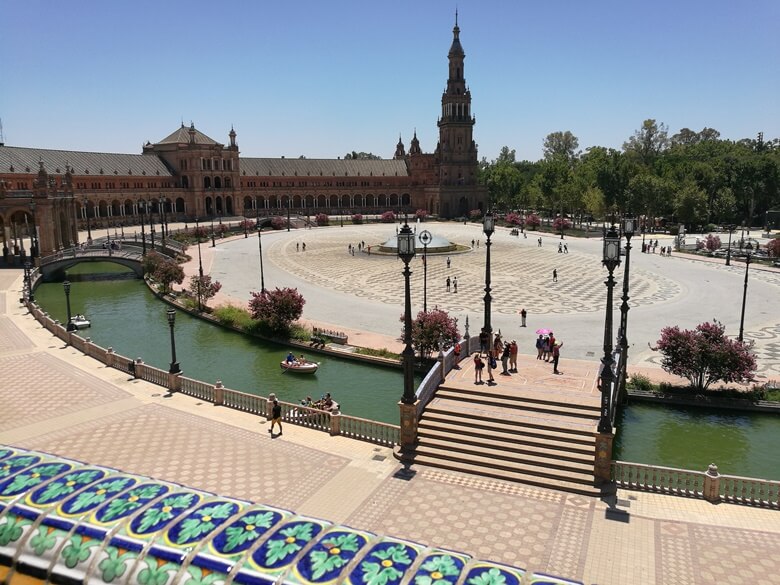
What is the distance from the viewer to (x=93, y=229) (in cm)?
9212

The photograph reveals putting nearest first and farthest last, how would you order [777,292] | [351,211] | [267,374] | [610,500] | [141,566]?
[141,566] < [610,500] < [267,374] < [777,292] < [351,211]

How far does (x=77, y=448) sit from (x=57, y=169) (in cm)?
8703

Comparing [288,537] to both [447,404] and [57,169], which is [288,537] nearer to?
[447,404]

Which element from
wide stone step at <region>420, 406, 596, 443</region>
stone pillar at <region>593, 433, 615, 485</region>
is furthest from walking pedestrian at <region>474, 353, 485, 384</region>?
stone pillar at <region>593, 433, 615, 485</region>

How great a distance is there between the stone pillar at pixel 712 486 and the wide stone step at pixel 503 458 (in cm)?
277

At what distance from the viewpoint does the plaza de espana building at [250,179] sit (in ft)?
313

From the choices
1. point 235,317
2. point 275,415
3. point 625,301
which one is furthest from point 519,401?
point 235,317

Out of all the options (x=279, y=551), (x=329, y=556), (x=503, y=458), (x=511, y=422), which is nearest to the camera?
(x=329, y=556)

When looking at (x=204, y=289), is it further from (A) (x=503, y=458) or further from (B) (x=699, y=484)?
(B) (x=699, y=484)

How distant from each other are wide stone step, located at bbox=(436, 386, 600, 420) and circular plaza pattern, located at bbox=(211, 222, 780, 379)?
1072cm

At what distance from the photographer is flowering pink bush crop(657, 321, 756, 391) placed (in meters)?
24.0

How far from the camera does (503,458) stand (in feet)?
56.9

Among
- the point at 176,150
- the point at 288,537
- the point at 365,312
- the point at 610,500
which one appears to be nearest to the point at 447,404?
the point at 610,500

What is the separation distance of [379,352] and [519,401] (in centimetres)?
1190
